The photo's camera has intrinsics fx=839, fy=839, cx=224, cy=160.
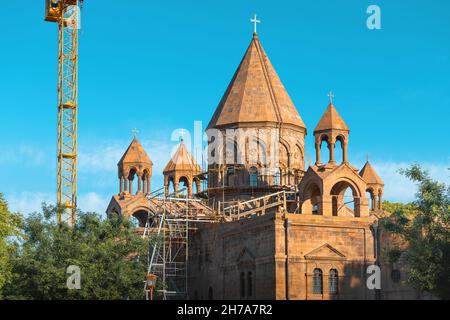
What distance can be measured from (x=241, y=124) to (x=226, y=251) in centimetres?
975

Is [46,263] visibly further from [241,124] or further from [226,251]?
[241,124]

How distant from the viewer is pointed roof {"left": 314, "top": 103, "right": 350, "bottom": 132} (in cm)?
4966

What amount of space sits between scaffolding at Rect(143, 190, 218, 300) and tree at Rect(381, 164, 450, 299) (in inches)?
709

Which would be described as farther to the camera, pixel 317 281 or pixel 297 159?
pixel 297 159

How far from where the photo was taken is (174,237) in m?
52.3

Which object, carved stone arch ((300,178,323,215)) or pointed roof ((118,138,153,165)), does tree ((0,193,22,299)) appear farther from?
pointed roof ((118,138,153,165))

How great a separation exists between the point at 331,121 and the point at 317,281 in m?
10.2

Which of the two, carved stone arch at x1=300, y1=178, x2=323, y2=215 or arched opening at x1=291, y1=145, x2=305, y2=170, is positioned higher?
arched opening at x1=291, y1=145, x2=305, y2=170

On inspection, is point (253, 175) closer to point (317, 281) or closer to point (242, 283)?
point (242, 283)

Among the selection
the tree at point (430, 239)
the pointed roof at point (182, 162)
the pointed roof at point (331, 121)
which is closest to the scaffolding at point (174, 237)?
the pointed roof at point (331, 121)

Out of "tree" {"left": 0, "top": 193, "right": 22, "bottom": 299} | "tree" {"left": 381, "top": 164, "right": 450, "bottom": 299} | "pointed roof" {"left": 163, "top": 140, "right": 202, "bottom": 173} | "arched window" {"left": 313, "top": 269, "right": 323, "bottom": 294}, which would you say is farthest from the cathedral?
"tree" {"left": 0, "top": 193, "right": 22, "bottom": 299}

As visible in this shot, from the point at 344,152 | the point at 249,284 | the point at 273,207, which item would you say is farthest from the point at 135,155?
the point at 249,284
